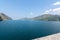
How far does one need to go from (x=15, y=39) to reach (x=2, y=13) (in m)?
29.4

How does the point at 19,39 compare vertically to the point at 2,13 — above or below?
below

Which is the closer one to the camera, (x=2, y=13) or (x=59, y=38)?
(x=59, y=38)

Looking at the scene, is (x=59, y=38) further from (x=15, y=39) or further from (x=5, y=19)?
(x=5, y=19)

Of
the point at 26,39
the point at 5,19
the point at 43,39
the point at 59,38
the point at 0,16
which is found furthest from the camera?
the point at 5,19

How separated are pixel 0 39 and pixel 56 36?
6.77m

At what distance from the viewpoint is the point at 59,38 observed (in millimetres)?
4762

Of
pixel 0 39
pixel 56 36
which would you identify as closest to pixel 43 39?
pixel 56 36

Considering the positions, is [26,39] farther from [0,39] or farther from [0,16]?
[0,16]

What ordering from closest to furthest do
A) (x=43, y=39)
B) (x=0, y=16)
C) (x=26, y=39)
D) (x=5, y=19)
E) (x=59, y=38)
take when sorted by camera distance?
(x=43, y=39), (x=59, y=38), (x=26, y=39), (x=0, y=16), (x=5, y=19)

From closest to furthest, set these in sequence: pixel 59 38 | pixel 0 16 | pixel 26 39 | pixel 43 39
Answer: pixel 43 39 → pixel 59 38 → pixel 26 39 → pixel 0 16

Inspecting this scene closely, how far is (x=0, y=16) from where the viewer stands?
A: 37000 mm

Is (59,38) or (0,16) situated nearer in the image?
(59,38)

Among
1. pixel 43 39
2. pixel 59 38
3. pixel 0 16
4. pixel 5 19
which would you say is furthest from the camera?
pixel 5 19

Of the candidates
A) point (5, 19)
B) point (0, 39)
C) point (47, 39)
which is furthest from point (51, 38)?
point (5, 19)
